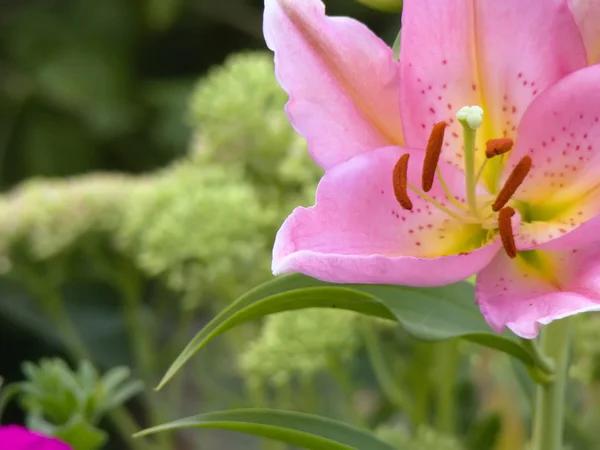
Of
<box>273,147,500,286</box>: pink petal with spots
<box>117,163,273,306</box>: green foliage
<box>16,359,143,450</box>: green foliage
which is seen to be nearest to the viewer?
<box>273,147,500,286</box>: pink petal with spots

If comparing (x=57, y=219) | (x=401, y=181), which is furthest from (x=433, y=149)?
(x=57, y=219)

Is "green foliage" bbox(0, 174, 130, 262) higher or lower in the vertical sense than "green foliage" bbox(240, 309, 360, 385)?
higher

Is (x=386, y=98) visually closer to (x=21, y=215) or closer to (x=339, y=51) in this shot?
A: (x=339, y=51)

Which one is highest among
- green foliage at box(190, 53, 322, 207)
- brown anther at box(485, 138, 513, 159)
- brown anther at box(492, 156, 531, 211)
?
green foliage at box(190, 53, 322, 207)

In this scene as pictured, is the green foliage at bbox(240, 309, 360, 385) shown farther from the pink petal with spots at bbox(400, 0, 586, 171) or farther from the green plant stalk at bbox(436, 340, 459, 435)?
the pink petal with spots at bbox(400, 0, 586, 171)

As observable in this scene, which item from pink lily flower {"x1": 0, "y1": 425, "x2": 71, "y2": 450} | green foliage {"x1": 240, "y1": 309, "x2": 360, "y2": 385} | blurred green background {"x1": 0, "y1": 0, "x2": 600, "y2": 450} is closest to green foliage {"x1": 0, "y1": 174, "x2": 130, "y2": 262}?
blurred green background {"x1": 0, "y1": 0, "x2": 600, "y2": 450}

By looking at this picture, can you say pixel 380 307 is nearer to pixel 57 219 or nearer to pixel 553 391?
pixel 553 391

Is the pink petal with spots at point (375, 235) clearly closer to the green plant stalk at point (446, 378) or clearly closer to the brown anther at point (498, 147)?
the brown anther at point (498, 147)
